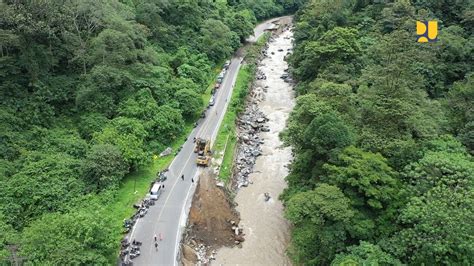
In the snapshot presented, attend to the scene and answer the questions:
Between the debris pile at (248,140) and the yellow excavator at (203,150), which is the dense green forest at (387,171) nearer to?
the debris pile at (248,140)

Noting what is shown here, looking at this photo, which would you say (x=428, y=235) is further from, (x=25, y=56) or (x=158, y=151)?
(x=25, y=56)

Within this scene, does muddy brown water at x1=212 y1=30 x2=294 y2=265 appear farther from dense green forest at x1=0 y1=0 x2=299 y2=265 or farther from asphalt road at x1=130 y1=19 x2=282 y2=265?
dense green forest at x1=0 y1=0 x2=299 y2=265

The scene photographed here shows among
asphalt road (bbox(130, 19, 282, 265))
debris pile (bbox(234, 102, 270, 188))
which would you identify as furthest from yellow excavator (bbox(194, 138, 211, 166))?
debris pile (bbox(234, 102, 270, 188))

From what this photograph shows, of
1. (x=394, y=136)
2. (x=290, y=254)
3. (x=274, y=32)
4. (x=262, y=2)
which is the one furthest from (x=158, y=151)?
(x=262, y=2)

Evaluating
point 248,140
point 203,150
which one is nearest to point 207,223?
point 203,150

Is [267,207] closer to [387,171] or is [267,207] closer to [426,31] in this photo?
[387,171]

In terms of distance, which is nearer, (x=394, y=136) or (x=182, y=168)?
(x=394, y=136)
